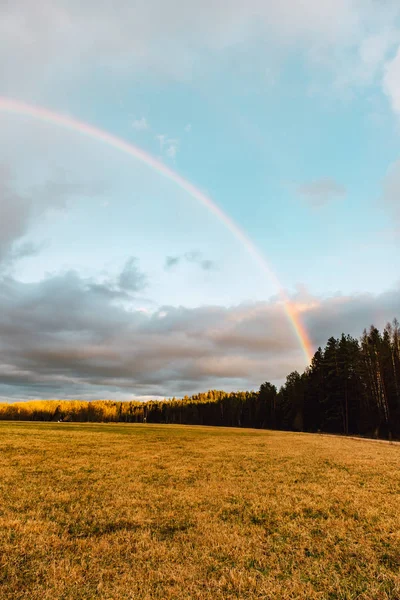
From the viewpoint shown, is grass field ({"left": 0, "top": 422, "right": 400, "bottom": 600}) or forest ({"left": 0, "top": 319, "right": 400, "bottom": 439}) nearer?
grass field ({"left": 0, "top": 422, "right": 400, "bottom": 600})

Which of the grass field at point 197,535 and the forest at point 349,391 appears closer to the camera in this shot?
the grass field at point 197,535

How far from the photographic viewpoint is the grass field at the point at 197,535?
5.10 meters

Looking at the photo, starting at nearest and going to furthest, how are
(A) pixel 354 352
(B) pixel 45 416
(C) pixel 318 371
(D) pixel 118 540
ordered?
1. (D) pixel 118 540
2. (A) pixel 354 352
3. (C) pixel 318 371
4. (B) pixel 45 416

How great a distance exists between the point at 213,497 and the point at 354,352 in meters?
68.9

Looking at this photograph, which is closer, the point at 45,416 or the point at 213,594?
the point at 213,594

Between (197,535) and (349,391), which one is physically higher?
(349,391)

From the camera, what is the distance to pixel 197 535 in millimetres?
7051

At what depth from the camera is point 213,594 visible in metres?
4.87

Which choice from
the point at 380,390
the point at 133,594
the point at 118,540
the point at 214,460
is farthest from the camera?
the point at 380,390

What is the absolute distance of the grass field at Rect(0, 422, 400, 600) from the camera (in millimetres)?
5098

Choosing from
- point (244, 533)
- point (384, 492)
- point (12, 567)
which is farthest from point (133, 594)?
point (384, 492)

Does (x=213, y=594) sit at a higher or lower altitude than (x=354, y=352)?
lower

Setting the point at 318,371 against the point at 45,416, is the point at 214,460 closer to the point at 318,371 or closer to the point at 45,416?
the point at 318,371

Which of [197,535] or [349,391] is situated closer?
[197,535]
